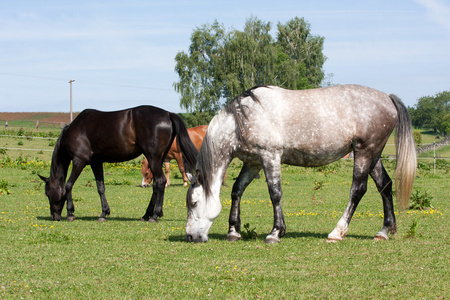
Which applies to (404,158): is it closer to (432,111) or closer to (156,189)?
(156,189)

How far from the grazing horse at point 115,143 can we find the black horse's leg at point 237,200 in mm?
2253

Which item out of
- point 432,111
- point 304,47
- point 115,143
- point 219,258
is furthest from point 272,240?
point 432,111

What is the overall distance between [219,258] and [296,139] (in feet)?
7.28

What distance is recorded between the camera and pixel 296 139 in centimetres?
769

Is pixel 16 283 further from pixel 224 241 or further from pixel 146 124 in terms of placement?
pixel 146 124

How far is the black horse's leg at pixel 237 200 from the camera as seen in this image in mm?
8016

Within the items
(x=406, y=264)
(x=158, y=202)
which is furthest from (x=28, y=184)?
(x=406, y=264)

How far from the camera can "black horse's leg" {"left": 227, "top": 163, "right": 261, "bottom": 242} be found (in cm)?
802

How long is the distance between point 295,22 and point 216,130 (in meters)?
67.0

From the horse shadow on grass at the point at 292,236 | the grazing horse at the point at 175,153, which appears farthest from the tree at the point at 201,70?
the horse shadow on grass at the point at 292,236

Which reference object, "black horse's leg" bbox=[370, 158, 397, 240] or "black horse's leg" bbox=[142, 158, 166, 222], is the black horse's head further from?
"black horse's leg" bbox=[370, 158, 397, 240]

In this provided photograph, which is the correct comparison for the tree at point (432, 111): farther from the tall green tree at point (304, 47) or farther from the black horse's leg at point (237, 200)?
the black horse's leg at point (237, 200)

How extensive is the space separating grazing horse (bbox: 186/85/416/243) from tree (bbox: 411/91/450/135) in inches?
4147

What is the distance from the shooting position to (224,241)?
7844mm
